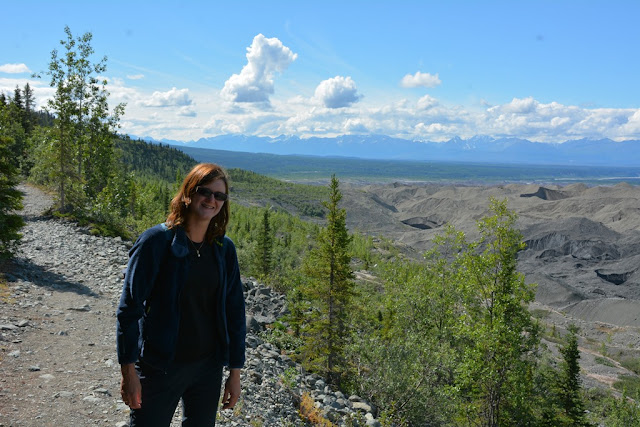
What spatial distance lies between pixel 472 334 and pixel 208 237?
1571 centimetres

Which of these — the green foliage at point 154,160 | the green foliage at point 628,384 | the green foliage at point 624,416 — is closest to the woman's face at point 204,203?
the green foliage at point 624,416

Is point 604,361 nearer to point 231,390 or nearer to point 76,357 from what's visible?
point 76,357

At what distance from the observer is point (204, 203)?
362 centimetres

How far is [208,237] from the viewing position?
3.71 m

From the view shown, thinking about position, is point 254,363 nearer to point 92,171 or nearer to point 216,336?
point 216,336


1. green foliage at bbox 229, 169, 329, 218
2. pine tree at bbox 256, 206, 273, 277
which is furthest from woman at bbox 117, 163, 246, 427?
green foliage at bbox 229, 169, 329, 218

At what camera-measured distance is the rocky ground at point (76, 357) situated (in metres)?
6.95

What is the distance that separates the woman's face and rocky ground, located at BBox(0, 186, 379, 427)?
15.5 ft

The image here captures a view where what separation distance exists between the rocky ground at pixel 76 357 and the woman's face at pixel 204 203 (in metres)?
4.73

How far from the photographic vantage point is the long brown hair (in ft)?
11.7

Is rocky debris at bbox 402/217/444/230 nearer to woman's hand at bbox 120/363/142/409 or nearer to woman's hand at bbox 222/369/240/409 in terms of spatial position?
woman's hand at bbox 222/369/240/409

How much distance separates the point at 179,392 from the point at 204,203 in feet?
5.10

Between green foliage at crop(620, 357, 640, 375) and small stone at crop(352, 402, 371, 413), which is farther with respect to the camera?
green foliage at crop(620, 357, 640, 375)

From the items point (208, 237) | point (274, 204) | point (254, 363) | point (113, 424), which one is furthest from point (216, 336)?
point (274, 204)
